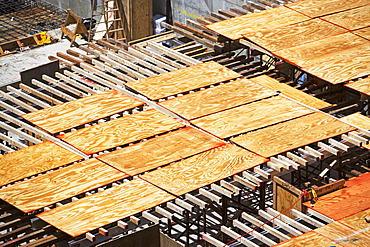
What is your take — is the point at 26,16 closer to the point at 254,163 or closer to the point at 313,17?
the point at 313,17

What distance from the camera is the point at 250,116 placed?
89.5 feet

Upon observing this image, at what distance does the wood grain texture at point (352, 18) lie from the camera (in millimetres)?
32406

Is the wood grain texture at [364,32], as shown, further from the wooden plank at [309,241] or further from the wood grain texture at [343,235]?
the wooden plank at [309,241]

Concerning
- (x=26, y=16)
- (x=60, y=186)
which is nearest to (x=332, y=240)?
(x=60, y=186)

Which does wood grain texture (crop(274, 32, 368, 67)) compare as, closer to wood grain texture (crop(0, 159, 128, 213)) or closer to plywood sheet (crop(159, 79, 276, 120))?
plywood sheet (crop(159, 79, 276, 120))

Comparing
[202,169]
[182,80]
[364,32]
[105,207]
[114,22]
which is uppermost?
[364,32]

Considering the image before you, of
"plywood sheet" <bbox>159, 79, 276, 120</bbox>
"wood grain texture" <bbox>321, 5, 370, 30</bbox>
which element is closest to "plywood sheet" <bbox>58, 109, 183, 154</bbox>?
"plywood sheet" <bbox>159, 79, 276, 120</bbox>

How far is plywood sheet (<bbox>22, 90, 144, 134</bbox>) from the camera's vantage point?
27.3m

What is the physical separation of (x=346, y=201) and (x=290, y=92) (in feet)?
21.5

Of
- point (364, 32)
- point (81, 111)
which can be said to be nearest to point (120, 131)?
point (81, 111)

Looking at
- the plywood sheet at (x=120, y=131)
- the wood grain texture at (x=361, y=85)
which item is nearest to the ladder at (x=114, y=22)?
the plywood sheet at (x=120, y=131)

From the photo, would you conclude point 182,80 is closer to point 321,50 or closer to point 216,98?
point 216,98

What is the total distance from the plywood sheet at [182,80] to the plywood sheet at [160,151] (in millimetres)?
2740

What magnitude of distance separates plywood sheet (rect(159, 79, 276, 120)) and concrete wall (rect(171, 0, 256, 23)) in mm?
14927
